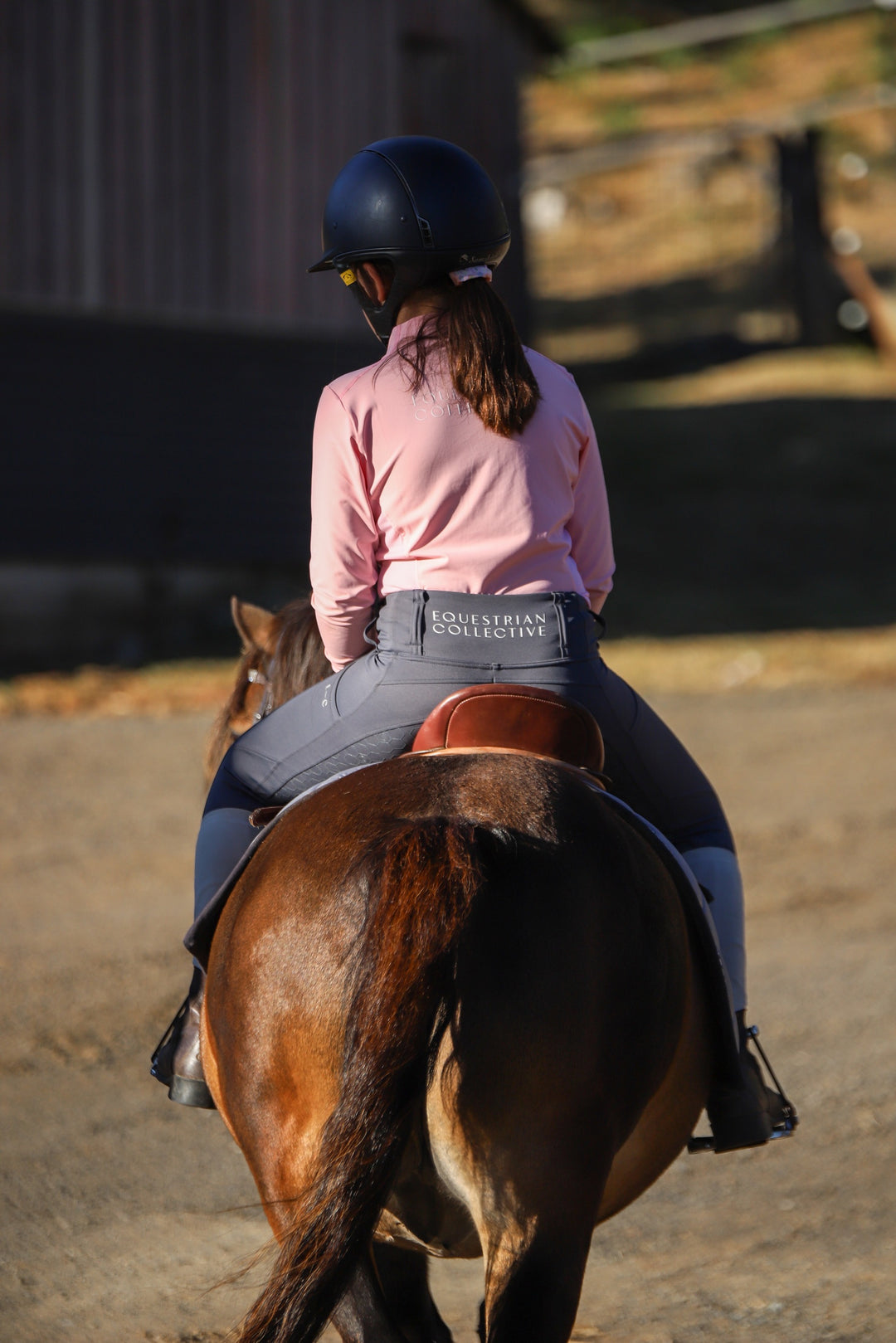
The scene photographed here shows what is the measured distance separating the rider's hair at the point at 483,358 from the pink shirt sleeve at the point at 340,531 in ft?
0.54

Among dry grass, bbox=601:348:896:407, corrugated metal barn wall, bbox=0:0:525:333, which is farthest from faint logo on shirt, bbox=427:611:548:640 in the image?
dry grass, bbox=601:348:896:407

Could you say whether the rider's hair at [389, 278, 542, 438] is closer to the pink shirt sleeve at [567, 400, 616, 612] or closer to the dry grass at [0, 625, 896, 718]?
the pink shirt sleeve at [567, 400, 616, 612]

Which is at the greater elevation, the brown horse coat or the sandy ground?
the brown horse coat

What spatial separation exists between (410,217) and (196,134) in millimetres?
11541

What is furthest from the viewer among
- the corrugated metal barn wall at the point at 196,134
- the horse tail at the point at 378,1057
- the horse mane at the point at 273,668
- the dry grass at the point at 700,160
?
the dry grass at the point at 700,160

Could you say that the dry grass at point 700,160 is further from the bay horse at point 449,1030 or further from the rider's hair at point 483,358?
the bay horse at point 449,1030

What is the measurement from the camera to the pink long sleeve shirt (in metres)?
2.56

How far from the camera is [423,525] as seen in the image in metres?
2.58

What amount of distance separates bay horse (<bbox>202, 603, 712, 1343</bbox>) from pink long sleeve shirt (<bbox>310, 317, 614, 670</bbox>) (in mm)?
451

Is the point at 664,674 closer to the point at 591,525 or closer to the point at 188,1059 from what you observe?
the point at 591,525

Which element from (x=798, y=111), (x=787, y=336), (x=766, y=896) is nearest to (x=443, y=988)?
(x=766, y=896)

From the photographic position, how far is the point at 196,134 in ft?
43.7

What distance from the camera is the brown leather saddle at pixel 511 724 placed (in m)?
2.38

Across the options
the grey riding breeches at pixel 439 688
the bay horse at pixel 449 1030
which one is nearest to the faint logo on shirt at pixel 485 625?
the grey riding breeches at pixel 439 688
